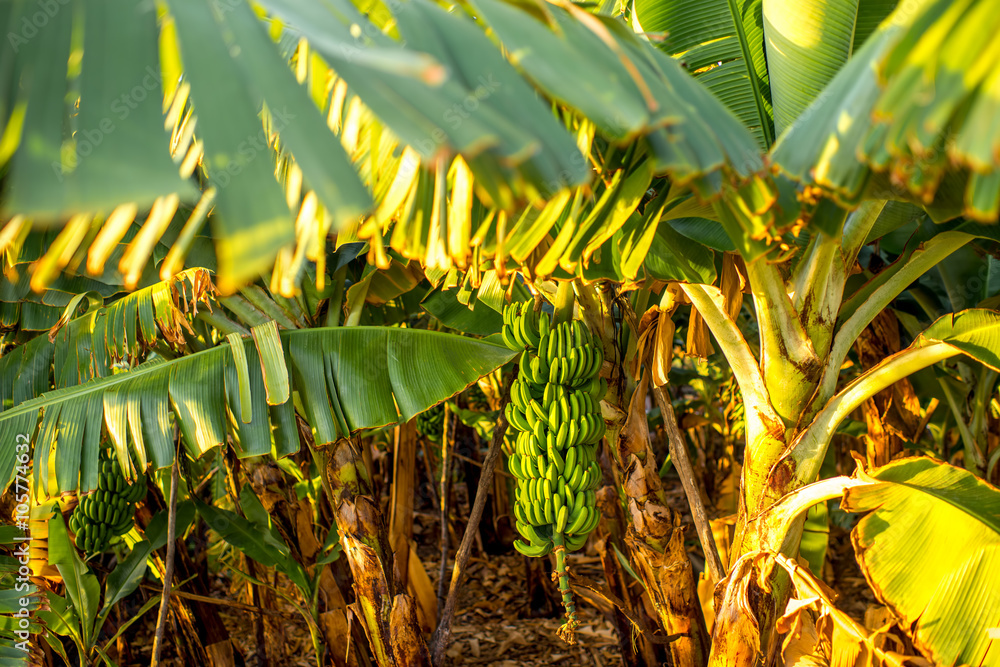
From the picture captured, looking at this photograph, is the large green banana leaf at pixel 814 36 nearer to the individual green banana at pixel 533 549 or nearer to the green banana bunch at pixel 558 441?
the green banana bunch at pixel 558 441

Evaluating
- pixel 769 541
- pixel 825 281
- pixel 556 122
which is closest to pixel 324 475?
pixel 769 541

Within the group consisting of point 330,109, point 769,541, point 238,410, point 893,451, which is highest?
point 330,109

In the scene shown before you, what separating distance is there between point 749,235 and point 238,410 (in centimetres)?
129

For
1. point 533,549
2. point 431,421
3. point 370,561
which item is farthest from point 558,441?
point 431,421

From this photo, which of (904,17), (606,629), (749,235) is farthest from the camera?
(606,629)

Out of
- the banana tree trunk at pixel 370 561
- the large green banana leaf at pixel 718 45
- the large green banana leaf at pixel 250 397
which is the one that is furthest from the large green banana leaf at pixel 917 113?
the banana tree trunk at pixel 370 561

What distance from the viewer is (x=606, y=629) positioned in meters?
3.03

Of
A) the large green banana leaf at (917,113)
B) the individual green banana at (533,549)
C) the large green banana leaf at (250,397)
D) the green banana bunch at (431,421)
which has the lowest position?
the green banana bunch at (431,421)

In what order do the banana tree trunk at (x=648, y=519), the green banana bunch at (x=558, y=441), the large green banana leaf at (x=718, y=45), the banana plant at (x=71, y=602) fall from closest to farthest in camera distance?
the large green banana leaf at (x=718, y=45) < the green banana bunch at (x=558, y=441) < the banana tree trunk at (x=648, y=519) < the banana plant at (x=71, y=602)

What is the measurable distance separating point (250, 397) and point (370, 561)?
2.40ft

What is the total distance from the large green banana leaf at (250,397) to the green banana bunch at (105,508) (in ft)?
1.22

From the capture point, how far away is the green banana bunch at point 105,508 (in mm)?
1925

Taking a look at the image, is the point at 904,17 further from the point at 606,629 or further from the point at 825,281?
the point at 606,629

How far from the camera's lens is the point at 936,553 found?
1.10 m
